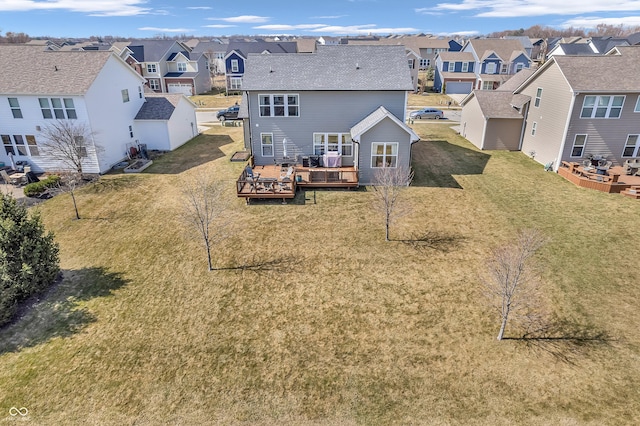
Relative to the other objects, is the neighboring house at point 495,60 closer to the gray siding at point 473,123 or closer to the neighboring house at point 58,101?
the gray siding at point 473,123

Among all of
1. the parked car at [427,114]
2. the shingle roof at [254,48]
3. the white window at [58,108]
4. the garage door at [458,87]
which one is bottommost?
the parked car at [427,114]

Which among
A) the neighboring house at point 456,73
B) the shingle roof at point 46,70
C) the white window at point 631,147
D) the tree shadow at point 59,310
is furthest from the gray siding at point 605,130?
the neighboring house at point 456,73

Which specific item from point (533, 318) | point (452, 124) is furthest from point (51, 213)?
point (452, 124)

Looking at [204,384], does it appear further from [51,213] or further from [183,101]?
[183,101]

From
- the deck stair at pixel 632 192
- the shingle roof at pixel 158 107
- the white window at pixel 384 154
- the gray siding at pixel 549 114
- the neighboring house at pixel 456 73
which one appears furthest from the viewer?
the neighboring house at pixel 456 73

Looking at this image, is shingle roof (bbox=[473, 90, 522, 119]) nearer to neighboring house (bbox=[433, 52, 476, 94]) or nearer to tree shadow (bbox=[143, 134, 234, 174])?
tree shadow (bbox=[143, 134, 234, 174])

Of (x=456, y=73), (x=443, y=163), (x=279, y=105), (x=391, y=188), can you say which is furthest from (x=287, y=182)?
(x=456, y=73)

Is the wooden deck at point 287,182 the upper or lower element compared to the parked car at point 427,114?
lower

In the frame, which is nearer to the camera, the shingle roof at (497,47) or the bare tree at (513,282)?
the bare tree at (513,282)
